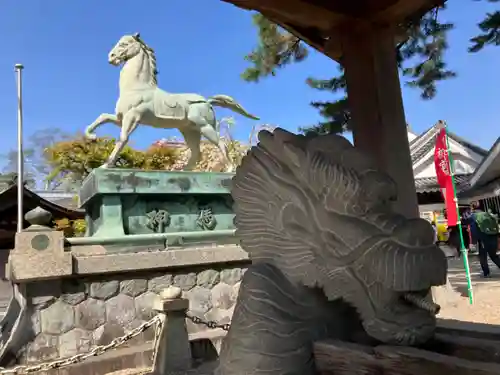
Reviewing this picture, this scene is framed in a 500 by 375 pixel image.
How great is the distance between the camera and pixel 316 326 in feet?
5.27

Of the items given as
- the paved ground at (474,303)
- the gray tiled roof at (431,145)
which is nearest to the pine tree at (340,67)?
the paved ground at (474,303)

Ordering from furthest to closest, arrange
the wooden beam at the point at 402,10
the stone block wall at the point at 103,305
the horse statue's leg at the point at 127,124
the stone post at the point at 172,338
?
the horse statue's leg at the point at 127,124 → the stone block wall at the point at 103,305 → the stone post at the point at 172,338 → the wooden beam at the point at 402,10

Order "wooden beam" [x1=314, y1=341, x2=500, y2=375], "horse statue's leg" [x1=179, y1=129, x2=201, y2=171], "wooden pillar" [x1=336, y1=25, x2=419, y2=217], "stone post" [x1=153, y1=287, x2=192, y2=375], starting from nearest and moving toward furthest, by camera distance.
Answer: "wooden beam" [x1=314, y1=341, x2=500, y2=375], "wooden pillar" [x1=336, y1=25, x2=419, y2=217], "stone post" [x1=153, y1=287, x2=192, y2=375], "horse statue's leg" [x1=179, y1=129, x2=201, y2=171]

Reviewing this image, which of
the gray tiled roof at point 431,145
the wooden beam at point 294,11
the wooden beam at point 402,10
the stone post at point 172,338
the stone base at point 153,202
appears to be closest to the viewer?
the wooden beam at point 294,11

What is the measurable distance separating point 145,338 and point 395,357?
3926 millimetres

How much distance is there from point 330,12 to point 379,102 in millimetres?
793

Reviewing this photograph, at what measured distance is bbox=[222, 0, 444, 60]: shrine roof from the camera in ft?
9.01

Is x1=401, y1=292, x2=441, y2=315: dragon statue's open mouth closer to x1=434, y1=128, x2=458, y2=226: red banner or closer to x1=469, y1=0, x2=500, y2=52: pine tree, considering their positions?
x1=469, y1=0, x2=500, y2=52: pine tree

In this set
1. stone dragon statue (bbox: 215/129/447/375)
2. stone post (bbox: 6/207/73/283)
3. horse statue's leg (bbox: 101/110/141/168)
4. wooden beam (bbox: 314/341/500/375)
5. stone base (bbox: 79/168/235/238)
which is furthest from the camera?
horse statue's leg (bbox: 101/110/141/168)

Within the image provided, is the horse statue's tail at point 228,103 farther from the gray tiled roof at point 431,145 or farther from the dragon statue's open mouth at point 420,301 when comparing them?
the gray tiled roof at point 431,145

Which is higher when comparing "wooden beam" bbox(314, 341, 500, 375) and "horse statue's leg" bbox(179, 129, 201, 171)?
"horse statue's leg" bbox(179, 129, 201, 171)

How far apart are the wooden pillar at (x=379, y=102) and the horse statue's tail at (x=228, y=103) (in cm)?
383

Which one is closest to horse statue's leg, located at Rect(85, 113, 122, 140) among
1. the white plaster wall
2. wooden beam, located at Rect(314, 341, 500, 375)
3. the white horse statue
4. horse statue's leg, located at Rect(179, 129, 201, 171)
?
the white horse statue

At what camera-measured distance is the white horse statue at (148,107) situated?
6223 mm
